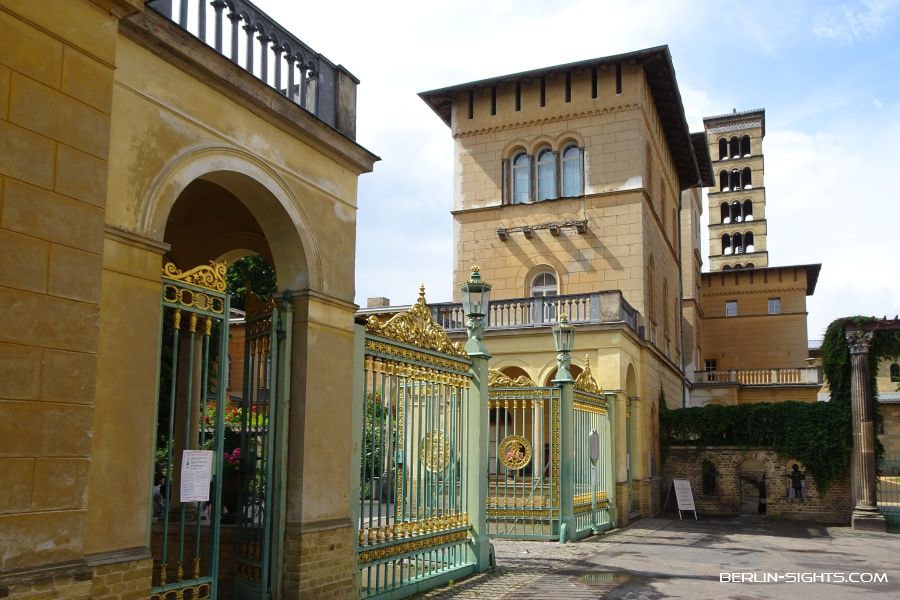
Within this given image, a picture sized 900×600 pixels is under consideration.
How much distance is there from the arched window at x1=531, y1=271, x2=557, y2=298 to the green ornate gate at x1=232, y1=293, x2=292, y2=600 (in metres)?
20.4

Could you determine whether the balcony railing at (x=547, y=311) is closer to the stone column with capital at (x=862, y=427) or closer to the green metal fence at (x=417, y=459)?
the stone column with capital at (x=862, y=427)

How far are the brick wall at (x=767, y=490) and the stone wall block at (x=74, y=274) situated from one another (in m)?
23.6

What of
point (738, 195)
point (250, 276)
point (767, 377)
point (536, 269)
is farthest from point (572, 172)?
point (738, 195)

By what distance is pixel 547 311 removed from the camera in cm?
2277

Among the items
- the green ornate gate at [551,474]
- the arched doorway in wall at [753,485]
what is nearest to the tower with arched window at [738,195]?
the arched doorway in wall at [753,485]

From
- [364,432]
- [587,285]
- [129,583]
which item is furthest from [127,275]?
[587,285]

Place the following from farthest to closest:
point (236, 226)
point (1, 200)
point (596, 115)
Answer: point (596, 115), point (236, 226), point (1, 200)

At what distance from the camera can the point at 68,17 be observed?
5.43 meters

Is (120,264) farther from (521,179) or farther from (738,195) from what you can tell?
(738,195)

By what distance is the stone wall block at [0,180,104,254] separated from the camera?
16.3 ft

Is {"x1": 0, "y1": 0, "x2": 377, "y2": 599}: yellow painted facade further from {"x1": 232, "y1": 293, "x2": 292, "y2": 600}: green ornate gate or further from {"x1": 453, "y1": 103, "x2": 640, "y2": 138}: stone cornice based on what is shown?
{"x1": 453, "y1": 103, "x2": 640, "y2": 138}: stone cornice

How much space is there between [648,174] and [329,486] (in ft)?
73.6

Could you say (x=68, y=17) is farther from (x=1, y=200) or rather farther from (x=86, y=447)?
(x=86, y=447)

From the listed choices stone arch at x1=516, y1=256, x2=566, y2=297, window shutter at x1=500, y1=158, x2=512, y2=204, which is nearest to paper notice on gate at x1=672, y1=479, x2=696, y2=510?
stone arch at x1=516, y1=256, x2=566, y2=297
